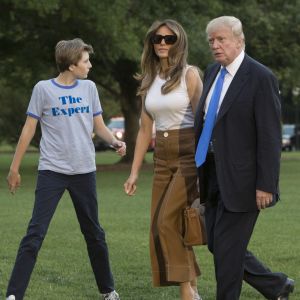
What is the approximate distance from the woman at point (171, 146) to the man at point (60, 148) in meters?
0.57

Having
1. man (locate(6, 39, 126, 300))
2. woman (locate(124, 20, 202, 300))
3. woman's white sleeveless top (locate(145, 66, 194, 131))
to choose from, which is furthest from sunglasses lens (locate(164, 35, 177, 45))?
man (locate(6, 39, 126, 300))

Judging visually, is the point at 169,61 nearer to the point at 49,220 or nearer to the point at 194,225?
the point at 194,225

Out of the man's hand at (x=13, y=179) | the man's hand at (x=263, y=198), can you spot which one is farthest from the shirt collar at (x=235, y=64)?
the man's hand at (x=13, y=179)

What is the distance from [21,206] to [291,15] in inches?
733

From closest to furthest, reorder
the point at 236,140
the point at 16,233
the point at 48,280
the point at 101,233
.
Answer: the point at 236,140 < the point at 101,233 < the point at 48,280 < the point at 16,233

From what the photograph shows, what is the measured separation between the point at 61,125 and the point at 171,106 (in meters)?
0.92

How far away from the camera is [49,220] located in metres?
7.21

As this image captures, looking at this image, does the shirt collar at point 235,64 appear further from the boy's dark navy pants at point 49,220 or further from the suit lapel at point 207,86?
the boy's dark navy pants at point 49,220

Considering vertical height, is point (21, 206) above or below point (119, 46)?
below

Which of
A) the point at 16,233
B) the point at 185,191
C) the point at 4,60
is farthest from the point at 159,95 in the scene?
the point at 4,60

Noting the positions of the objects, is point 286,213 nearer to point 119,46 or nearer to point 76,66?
point 76,66

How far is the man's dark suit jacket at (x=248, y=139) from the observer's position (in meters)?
5.85

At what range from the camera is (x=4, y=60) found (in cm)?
3334

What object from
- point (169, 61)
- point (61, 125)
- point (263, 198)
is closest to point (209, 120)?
point (263, 198)
